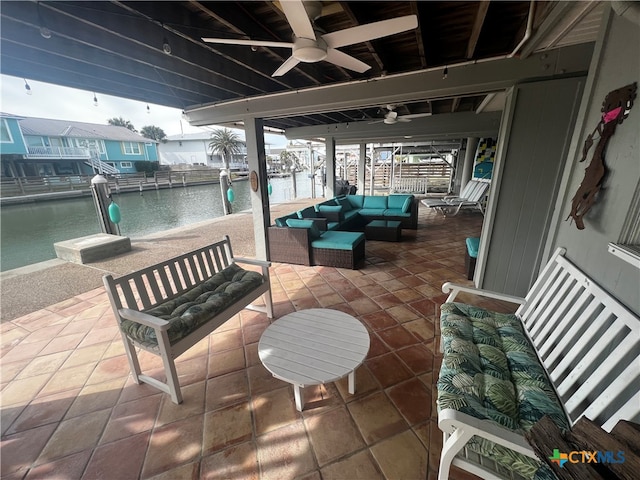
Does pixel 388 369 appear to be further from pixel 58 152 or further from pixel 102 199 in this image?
pixel 58 152

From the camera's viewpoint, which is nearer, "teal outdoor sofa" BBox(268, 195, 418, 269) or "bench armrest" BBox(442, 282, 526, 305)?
"bench armrest" BBox(442, 282, 526, 305)

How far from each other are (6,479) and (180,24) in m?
3.07

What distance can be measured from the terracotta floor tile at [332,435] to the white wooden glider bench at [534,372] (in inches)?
19.9

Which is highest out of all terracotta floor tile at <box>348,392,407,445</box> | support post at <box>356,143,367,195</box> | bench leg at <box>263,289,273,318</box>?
support post at <box>356,143,367,195</box>

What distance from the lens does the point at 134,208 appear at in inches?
468

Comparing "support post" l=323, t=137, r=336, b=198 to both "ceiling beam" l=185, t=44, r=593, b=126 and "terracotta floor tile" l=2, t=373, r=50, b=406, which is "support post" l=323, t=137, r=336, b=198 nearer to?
"ceiling beam" l=185, t=44, r=593, b=126

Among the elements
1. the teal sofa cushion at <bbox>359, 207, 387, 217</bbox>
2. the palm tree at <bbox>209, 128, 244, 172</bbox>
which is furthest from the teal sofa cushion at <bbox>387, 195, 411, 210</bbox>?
the palm tree at <bbox>209, 128, 244, 172</bbox>

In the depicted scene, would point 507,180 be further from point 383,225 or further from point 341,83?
point 383,225

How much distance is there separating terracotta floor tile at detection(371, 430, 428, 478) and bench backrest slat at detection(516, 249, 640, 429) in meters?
0.74

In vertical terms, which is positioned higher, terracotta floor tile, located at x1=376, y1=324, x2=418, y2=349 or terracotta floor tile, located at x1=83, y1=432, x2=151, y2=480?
terracotta floor tile, located at x1=376, y1=324, x2=418, y2=349

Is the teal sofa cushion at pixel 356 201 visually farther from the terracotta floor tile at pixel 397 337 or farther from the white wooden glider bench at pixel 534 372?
the white wooden glider bench at pixel 534 372

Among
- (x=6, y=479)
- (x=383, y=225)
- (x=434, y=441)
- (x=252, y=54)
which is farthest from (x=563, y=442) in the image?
(x=383, y=225)

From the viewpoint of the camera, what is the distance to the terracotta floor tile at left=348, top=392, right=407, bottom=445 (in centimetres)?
150

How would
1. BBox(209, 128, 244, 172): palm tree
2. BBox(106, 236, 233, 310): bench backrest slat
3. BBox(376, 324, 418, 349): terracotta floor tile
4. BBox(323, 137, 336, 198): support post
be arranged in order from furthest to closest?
BBox(209, 128, 244, 172): palm tree
BBox(323, 137, 336, 198): support post
BBox(376, 324, 418, 349): terracotta floor tile
BBox(106, 236, 233, 310): bench backrest slat
